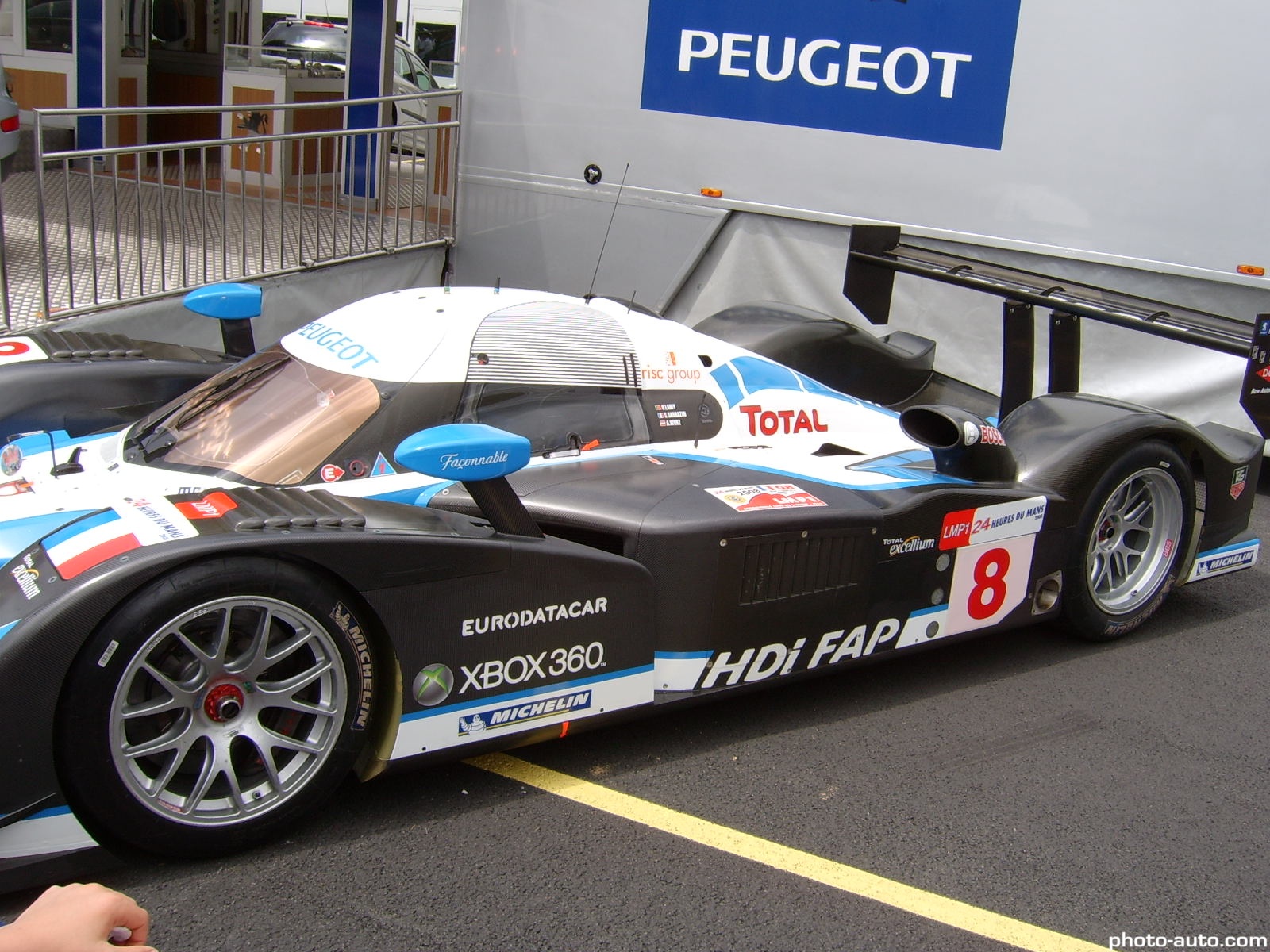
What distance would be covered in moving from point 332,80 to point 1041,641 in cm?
949

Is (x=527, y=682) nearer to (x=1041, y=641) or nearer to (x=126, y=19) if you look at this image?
(x=1041, y=641)

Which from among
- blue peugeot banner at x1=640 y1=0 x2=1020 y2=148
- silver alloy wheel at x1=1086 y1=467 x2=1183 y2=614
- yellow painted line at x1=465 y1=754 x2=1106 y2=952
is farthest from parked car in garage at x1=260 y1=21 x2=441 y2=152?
yellow painted line at x1=465 y1=754 x2=1106 y2=952

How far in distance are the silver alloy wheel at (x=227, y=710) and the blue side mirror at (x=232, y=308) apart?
2.30 metres

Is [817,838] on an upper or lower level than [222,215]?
lower

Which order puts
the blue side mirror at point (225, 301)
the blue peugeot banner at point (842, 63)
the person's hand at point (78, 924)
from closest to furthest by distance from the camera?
the person's hand at point (78, 924)
the blue side mirror at point (225, 301)
the blue peugeot banner at point (842, 63)

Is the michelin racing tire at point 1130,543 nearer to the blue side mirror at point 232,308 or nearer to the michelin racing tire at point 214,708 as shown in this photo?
the michelin racing tire at point 214,708

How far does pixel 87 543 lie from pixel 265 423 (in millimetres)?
953

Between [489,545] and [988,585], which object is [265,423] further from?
[988,585]

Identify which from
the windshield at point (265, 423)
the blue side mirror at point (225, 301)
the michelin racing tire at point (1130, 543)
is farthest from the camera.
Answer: the blue side mirror at point (225, 301)

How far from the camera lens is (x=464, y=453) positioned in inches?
125

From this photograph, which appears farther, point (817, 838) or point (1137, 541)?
point (1137, 541)

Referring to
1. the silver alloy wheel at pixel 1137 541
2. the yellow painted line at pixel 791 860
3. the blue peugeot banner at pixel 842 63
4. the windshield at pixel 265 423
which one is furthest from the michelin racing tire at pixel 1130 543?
the blue peugeot banner at pixel 842 63

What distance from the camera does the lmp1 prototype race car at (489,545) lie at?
2855 mm

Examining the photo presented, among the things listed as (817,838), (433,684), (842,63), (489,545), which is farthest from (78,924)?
(842,63)
